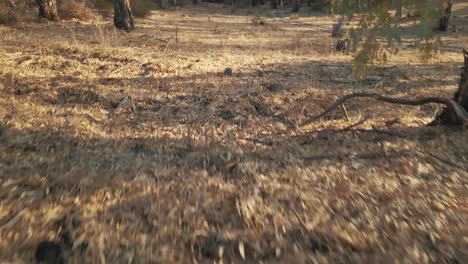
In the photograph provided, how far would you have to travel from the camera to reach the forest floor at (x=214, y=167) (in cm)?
191

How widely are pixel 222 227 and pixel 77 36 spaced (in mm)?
7085

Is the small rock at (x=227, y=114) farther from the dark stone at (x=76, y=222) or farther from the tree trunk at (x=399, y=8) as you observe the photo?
the dark stone at (x=76, y=222)

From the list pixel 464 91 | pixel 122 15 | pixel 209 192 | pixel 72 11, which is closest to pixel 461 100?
pixel 464 91

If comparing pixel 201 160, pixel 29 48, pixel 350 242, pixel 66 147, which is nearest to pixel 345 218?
pixel 350 242

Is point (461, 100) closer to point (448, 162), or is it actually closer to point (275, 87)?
point (448, 162)

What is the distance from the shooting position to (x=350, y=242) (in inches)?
77.2

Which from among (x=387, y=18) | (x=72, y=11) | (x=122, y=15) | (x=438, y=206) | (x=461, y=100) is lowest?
(x=438, y=206)

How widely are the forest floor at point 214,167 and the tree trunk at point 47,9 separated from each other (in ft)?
12.5

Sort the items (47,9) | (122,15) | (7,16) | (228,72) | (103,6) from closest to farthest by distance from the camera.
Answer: (228,72) < (7,16) < (122,15) < (47,9) < (103,6)

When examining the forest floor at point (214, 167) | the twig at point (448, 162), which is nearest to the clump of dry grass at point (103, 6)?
the forest floor at point (214, 167)

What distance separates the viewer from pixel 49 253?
1.71 metres

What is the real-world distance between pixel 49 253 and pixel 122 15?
8.46 metres

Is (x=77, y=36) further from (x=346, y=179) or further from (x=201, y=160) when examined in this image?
(x=346, y=179)

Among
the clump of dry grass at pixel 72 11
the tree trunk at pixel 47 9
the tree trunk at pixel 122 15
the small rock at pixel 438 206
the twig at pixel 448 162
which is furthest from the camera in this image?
the clump of dry grass at pixel 72 11
